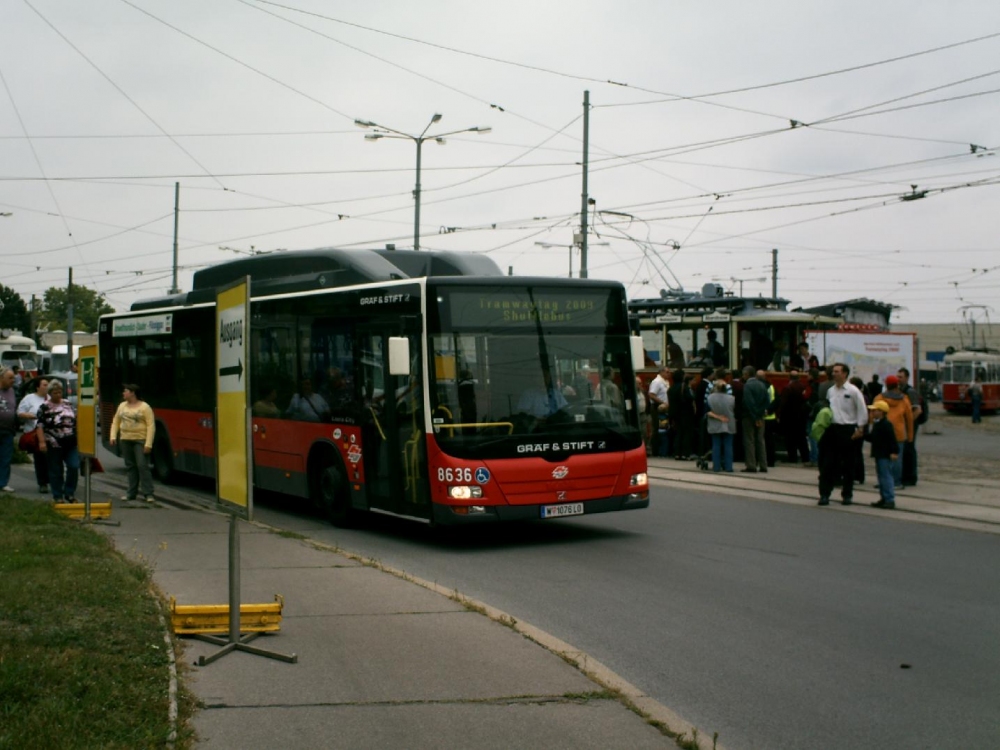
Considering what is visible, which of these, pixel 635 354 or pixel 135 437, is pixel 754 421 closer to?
pixel 635 354

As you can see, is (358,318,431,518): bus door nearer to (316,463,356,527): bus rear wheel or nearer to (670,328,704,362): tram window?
(316,463,356,527): bus rear wheel

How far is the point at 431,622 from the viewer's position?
8047 millimetres

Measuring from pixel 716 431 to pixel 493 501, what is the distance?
960 cm

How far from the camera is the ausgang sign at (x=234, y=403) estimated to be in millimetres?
6727

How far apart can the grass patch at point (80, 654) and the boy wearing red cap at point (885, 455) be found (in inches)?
391

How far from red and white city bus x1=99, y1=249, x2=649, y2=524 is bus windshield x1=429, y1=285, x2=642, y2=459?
0.01 meters

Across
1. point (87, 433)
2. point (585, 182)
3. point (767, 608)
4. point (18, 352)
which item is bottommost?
point (767, 608)

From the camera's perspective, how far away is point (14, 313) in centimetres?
11669

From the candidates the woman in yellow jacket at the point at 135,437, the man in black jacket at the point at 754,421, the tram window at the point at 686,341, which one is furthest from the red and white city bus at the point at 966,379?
the woman in yellow jacket at the point at 135,437

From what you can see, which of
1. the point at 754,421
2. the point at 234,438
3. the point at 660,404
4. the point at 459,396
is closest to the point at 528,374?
the point at 459,396

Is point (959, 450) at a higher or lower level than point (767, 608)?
lower

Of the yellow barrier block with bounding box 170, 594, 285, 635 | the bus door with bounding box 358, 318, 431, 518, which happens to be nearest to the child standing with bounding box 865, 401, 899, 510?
the bus door with bounding box 358, 318, 431, 518

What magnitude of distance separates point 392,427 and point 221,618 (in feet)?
16.8

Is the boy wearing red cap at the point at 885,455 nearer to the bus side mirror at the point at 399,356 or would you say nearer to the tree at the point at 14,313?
the bus side mirror at the point at 399,356
